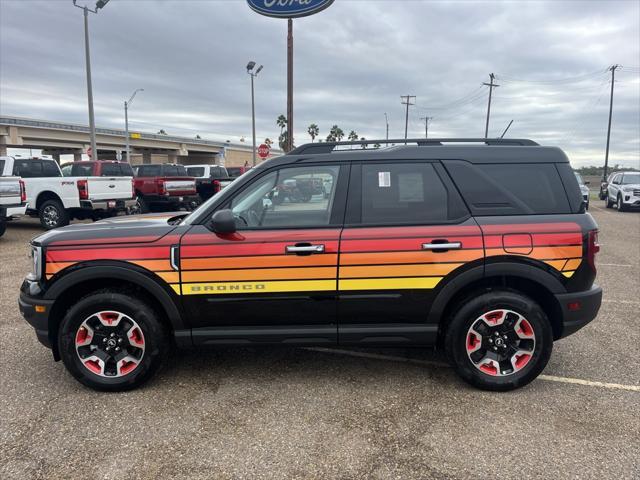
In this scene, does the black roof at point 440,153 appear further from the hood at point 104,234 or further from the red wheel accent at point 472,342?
the red wheel accent at point 472,342

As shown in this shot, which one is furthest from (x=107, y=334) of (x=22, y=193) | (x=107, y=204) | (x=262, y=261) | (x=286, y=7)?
(x=286, y=7)

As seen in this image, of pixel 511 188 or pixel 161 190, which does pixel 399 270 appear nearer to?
pixel 511 188

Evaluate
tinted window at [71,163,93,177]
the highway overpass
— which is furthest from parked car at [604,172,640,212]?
the highway overpass

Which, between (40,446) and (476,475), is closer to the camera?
(476,475)

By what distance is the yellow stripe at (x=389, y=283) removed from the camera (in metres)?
3.35

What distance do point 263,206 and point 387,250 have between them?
1.00 metres

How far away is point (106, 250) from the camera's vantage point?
11.1ft

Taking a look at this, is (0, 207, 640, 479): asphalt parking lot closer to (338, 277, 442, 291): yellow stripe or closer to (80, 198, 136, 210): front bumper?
(338, 277, 442, 291): yellow stripe

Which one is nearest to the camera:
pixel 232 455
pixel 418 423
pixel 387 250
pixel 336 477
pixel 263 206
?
pixel 336 477

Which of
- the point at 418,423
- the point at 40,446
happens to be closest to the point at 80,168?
the point at 40,446

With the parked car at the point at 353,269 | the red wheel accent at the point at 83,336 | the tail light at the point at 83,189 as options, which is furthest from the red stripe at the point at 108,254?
the tail light at the point at 83,189

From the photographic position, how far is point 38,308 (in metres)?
3.41

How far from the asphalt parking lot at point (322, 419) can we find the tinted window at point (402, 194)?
133 cm

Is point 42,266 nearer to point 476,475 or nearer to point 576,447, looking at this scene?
point 476,475
